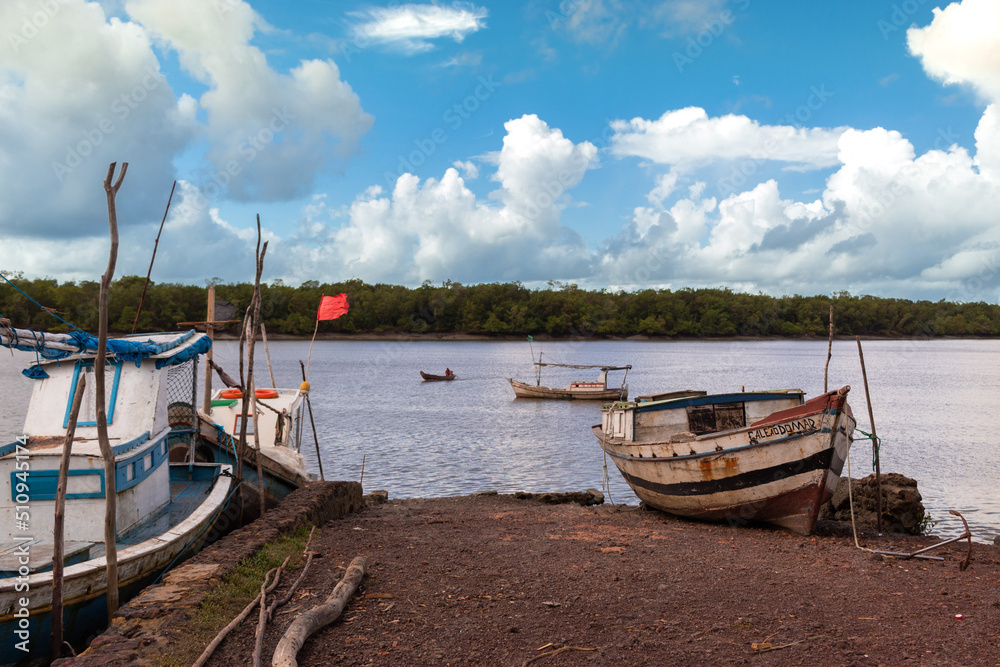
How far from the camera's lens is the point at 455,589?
7871 mm

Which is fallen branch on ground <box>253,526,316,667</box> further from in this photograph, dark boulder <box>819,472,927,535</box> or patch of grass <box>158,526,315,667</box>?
dark boulder <box>819,472,927,535</box>

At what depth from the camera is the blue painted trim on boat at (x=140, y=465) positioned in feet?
29.1

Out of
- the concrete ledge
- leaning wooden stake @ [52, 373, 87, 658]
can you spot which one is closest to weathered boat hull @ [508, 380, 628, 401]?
the concrete ledge

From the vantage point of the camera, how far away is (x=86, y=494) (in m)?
8.53

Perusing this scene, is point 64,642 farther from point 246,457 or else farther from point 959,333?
point 959,333

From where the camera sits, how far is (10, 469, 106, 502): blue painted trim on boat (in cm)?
845

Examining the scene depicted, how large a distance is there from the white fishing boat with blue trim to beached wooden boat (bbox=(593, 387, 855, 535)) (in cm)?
787

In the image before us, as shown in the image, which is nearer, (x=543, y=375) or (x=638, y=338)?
(x=543, y=375)

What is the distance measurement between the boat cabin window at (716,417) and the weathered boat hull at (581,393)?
28.0 m

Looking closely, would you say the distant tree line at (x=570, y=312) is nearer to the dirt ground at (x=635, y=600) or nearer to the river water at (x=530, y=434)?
the river water at (x=530, y=434)

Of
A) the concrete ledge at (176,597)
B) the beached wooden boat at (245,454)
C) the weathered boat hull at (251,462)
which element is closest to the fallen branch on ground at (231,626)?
the concrete ledge at (176,597)

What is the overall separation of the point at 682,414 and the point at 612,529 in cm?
343

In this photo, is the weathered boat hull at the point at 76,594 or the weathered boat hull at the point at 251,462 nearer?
the weathered boat hull at the point at 76,594

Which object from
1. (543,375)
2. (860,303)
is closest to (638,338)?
(860,303)
